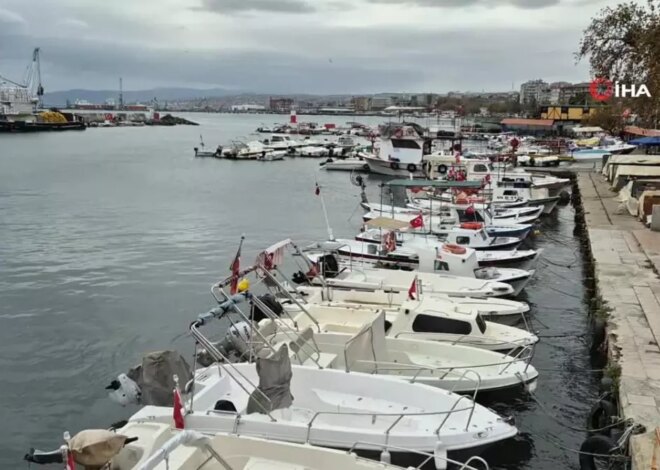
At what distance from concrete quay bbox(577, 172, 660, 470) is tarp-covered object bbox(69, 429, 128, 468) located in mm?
7012

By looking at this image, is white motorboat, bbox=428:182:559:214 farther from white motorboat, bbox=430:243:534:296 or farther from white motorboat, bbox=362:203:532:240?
white motorboat, bbox=430:243:534:296

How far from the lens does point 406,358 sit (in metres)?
15.1

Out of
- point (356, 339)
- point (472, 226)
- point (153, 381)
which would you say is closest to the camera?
point (153, 381)

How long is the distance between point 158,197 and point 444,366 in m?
40.6

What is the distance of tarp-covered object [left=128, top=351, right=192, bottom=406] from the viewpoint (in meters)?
11.8

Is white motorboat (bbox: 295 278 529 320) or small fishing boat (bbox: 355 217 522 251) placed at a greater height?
small fishing boat (bbox: 355 217 522 251)

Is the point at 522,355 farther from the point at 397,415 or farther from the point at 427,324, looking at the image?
the point at 397,415

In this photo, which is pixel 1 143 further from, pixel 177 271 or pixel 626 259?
pixel 626 259

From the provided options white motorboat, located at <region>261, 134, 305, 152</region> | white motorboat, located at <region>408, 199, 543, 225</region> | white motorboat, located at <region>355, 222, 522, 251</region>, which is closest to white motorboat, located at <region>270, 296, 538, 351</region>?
white motorboat, located at <region>355, 222, 522, 251</region>

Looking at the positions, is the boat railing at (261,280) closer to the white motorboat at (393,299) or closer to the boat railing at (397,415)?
the white motorboat at (393,299)

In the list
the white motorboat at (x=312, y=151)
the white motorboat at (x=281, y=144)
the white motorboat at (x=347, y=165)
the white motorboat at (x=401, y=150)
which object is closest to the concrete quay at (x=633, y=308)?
the white motorboat at (x=401, y=150)

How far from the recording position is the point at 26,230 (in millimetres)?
37500

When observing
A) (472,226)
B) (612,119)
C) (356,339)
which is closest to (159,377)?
(356,339)

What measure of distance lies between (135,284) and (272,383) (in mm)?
16799
